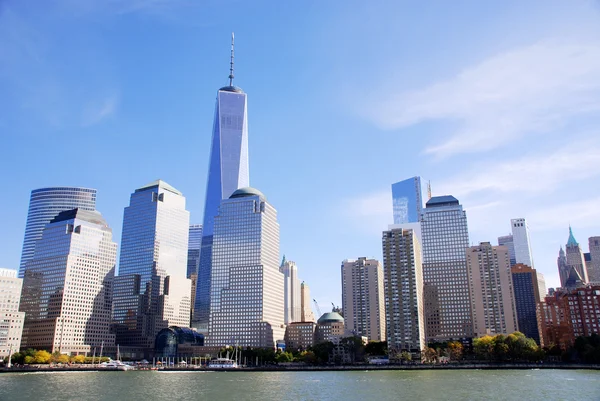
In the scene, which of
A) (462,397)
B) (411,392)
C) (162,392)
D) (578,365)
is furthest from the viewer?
(578,365)

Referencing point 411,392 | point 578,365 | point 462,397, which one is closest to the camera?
point 462,397

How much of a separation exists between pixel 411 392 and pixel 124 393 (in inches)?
2024

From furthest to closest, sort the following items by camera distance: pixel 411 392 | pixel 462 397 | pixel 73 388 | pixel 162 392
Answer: pixel 73 388, pixel 162 392, pixel 411 392, pixel 462 397

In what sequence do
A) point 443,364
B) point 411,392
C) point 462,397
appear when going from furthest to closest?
point 443,364
point 411,392
point 462,397

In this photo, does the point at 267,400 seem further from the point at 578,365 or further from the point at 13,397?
the point at 578,365

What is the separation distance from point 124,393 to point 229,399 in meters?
24.0

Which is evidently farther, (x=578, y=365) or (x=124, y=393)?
(x=578, y=365)

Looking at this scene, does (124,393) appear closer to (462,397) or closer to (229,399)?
(229,399)

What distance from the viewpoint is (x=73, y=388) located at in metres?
112

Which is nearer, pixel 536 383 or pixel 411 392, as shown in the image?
pixel 411 392

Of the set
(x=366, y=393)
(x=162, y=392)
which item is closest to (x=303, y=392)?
(x=366, y=393)

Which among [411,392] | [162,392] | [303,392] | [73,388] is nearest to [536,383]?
[411,392]

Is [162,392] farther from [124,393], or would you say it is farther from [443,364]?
[443,364]

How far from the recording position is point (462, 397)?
87500 mm
